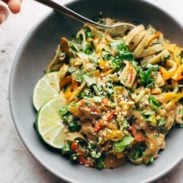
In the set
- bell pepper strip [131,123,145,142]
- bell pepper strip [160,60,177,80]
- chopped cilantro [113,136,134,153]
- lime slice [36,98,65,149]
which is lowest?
lime slice [36,98,65,149]

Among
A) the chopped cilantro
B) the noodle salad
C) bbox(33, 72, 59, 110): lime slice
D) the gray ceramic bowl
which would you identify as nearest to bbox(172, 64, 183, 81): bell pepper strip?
the noodle salad

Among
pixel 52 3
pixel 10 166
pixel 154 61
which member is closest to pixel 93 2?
pixel 52 3

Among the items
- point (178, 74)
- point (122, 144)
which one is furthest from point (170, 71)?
point (122, 144)

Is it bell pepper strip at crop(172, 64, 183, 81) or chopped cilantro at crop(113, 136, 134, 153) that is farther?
bell pepper strip at crop(172, 64, 183, 81)

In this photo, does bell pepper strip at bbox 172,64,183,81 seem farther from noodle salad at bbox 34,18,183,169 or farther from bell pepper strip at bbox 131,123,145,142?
bell pepper strip at bbox 131,123,145,142

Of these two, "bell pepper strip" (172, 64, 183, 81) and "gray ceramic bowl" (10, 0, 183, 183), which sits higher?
"bell pepper strip" (172, 64, 183, 81)

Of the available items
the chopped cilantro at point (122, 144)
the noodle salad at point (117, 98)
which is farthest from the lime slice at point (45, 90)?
the chopped cilantro at point (122, 144)

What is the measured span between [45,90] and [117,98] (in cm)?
30

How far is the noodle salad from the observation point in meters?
1.98

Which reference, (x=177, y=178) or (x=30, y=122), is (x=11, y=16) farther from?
(x=177, y=178)

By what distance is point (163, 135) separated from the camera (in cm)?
203

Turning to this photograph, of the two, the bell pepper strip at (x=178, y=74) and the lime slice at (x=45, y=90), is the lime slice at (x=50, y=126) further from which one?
the bell pepper strip at (x=178, y=74)

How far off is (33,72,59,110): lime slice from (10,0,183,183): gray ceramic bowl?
42 mm

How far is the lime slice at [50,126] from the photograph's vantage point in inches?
79.6
